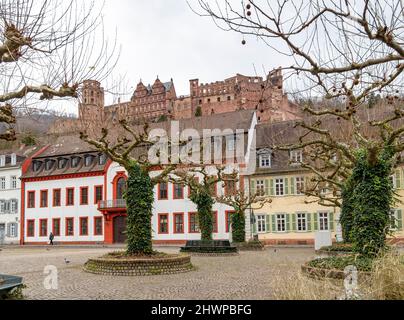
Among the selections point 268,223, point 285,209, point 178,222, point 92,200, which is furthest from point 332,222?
point 92,200

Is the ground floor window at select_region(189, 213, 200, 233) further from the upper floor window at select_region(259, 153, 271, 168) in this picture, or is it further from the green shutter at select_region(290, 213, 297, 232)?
the green shutter at select_region(290, 213, 297, 232)

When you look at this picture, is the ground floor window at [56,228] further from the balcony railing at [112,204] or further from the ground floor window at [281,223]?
the ground floor window at [281,223]

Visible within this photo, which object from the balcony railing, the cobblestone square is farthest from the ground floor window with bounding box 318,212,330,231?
the cobblestone square

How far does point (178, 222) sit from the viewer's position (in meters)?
42.9

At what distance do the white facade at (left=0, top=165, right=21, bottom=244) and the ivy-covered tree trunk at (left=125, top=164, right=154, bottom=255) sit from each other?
3586 centimetres

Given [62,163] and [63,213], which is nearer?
[63,213]

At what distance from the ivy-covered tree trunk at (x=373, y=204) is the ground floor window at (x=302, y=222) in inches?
970

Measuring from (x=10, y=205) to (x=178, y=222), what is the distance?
19.4 m

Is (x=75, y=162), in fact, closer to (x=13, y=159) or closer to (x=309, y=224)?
(x=13, y=159)

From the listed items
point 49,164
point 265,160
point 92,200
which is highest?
point 49,164

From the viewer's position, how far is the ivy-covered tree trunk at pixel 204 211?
90.7 feet

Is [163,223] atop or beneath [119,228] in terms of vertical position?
atop

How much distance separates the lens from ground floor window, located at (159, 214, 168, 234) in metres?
43.4

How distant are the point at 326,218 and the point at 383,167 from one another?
24.8m
